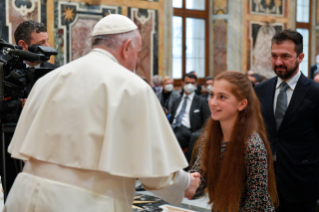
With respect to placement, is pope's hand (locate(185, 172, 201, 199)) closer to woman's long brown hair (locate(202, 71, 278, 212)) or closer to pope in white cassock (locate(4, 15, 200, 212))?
woman's long brown hair (locate(202, 71, 278, 212))

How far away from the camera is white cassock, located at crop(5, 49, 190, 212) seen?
226 centimetres

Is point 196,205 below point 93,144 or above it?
below

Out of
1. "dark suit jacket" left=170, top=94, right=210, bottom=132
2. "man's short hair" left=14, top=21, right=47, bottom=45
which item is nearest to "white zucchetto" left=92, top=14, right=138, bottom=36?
"man's short hair" left=14, top=21, right=47, bottom=45

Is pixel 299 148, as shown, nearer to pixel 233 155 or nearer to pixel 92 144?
pixel 233 155

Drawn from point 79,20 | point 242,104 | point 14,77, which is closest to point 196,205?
point 242,104

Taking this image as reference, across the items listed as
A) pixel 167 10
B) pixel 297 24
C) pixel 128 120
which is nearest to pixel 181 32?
pixel 167 10

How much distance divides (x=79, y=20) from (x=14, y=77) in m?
6.17

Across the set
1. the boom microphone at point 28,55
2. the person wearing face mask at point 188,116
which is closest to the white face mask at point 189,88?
the person wearing face mask at point 188,116

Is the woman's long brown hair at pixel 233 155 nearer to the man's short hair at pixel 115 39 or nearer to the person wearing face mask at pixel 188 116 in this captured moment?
the man's short hair at pixel 115 39

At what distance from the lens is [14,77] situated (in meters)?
3.20

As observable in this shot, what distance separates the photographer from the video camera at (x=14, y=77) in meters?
3.19

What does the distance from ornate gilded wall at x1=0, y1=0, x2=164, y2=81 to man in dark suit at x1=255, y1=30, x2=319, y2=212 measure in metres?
5.42

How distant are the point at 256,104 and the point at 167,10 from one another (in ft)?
25.7

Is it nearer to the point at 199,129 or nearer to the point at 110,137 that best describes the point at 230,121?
the point at 110,137
